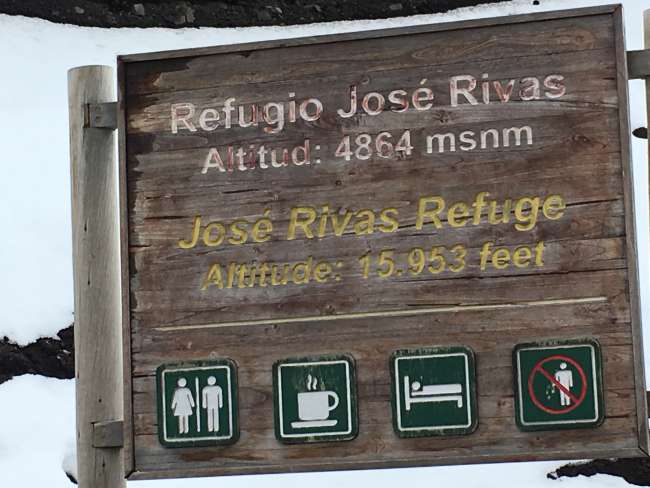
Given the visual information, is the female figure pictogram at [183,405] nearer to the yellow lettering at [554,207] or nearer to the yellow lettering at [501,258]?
the yellow lettering at [501,258]

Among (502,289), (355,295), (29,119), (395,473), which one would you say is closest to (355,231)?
(355,295)

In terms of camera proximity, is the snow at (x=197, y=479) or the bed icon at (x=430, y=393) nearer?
the bed icon at (x=430, y=393)

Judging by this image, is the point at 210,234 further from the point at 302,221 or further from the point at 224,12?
the point at 224,12

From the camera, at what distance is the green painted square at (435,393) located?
4996 mm

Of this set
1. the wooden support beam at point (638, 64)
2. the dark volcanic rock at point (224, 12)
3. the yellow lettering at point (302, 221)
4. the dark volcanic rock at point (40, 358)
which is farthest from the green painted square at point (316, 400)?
the dark volcanic rock at point (224, 12)

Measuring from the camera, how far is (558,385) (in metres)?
4.94

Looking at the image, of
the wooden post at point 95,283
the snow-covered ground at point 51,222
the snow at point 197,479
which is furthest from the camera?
the snow-covered ground at point 51,222

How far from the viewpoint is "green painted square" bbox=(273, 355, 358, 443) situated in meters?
5.09

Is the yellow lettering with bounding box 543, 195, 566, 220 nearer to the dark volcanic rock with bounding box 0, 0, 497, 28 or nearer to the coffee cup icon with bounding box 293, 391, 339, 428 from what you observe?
the coffee cup icon with bounding box 293, 391, 339, 428

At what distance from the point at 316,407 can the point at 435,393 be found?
1.44 ft

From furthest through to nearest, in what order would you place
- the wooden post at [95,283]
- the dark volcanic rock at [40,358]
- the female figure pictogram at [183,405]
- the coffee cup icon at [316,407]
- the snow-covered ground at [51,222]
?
the dark volcanic rock at [40,358] → the snow-covered ground at [51,222] → the wooden post at [95,283] → the female figure pictogram at [183,405] → the coffee cup icon at [316,407]

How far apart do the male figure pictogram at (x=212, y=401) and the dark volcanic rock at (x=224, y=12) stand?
11.8m

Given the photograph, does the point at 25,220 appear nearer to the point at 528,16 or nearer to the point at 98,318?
the point at 98,318

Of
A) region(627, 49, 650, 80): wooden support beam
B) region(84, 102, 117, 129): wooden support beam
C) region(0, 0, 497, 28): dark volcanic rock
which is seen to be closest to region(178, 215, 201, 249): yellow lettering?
region(84, 102, 117, 129): wooden support beam
